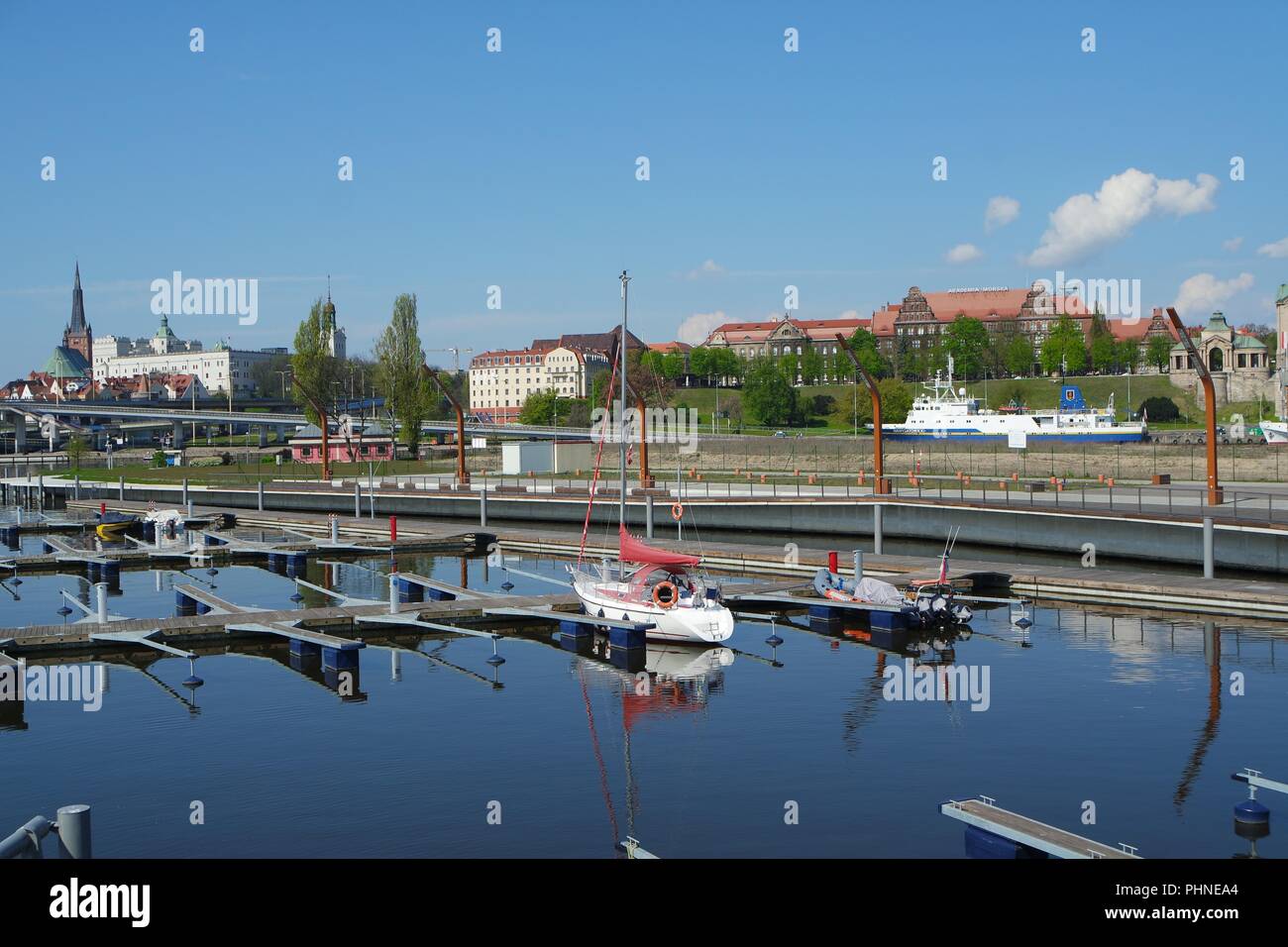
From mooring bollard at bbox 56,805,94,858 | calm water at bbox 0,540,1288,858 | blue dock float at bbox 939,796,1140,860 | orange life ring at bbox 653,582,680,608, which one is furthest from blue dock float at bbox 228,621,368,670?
mooring bollard at bbox 56,805,94,858

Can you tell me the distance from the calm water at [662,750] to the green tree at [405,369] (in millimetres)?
91656

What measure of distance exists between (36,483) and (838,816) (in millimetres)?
112141

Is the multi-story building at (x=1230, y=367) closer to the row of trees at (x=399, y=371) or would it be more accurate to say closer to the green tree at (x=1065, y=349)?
the green tree at (x=1065, y=349)

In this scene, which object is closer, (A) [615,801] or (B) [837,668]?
(A) [615,801]

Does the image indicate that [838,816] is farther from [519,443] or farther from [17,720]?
[519,443]

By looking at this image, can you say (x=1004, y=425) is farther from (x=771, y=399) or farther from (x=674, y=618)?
(x=674, y=618)

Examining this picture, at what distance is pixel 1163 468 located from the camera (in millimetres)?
82812

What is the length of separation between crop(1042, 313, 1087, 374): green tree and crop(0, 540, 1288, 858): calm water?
16456cm

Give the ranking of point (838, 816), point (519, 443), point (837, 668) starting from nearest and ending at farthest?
point (838, 816) < point (837, 668) < point (519, 443)

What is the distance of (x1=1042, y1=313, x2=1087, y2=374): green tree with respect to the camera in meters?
192

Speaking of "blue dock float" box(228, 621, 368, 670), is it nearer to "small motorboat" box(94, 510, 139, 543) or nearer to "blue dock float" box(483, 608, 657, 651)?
"blue dock float" box(483, 608, 657, 651)
